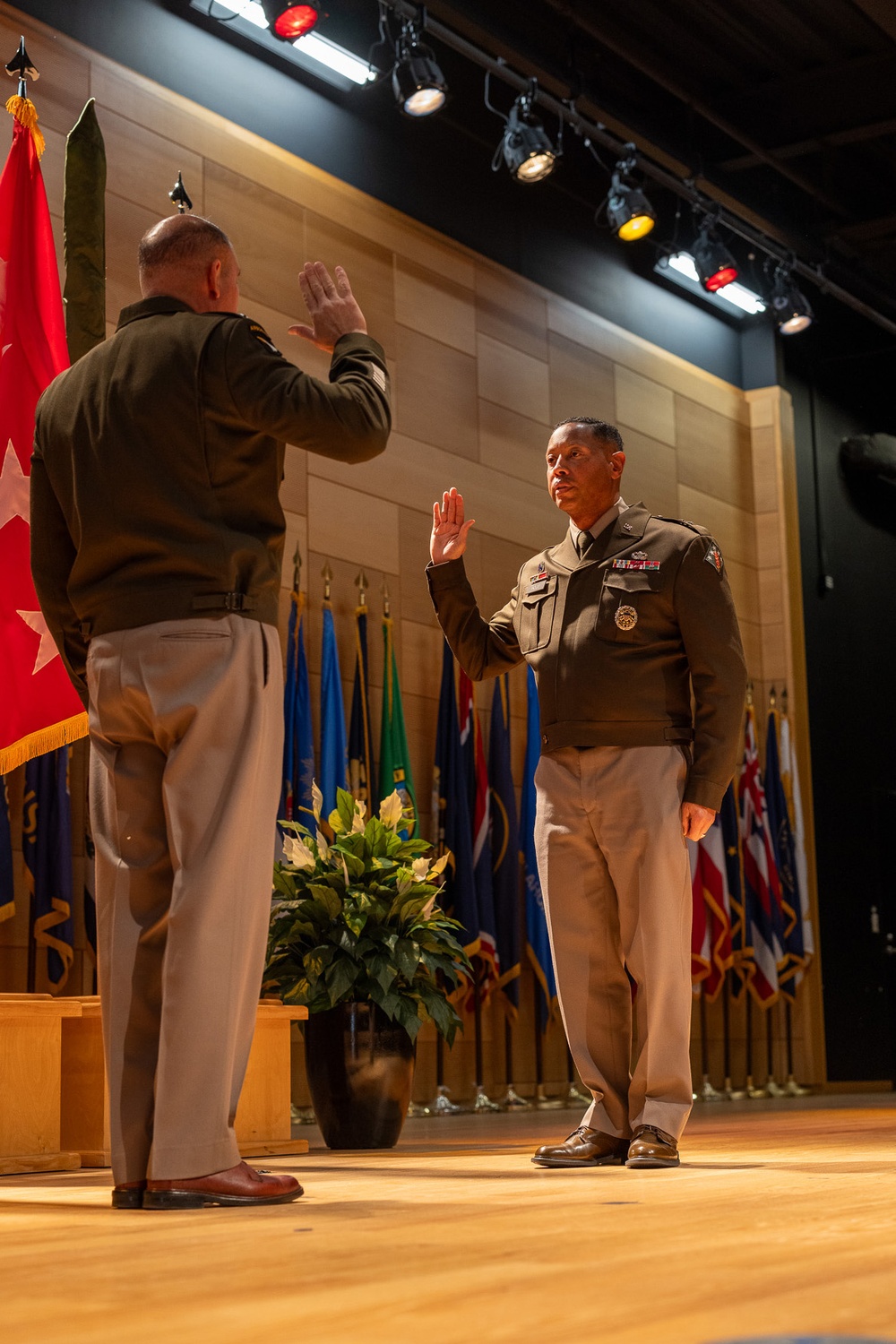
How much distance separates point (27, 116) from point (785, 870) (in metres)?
6.01

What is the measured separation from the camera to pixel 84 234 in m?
4.10

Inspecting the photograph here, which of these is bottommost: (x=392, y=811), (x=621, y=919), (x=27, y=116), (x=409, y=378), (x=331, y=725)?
(x=621, y=919)

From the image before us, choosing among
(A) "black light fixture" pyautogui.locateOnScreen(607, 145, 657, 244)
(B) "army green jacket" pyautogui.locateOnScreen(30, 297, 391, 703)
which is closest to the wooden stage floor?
(B) "army green jacket" pyautogui.locateOnScreen(30, 297, 391, 703)

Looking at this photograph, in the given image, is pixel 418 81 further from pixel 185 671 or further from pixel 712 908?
pixel 185 671

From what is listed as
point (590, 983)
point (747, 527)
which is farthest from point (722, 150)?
point (590, 983)

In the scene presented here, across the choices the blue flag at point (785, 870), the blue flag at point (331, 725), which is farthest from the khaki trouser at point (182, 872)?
the blue flag at point (785, 870)

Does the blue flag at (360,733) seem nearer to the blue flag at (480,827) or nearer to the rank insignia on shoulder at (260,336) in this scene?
the blue flag at (480,827)

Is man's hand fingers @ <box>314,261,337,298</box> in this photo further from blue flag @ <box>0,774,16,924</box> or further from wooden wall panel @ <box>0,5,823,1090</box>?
wooden wall panel @ <box>0,5,823,1090</box>

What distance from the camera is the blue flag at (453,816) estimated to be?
21.8ft

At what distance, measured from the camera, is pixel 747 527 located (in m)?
9.59

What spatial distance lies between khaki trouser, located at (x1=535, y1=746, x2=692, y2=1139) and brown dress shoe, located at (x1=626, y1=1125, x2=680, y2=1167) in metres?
0.02

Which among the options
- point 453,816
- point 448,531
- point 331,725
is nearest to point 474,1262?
point 448,531

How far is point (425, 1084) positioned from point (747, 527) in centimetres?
435

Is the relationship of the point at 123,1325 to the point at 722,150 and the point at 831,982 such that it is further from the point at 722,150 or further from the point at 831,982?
the point at 831,982
